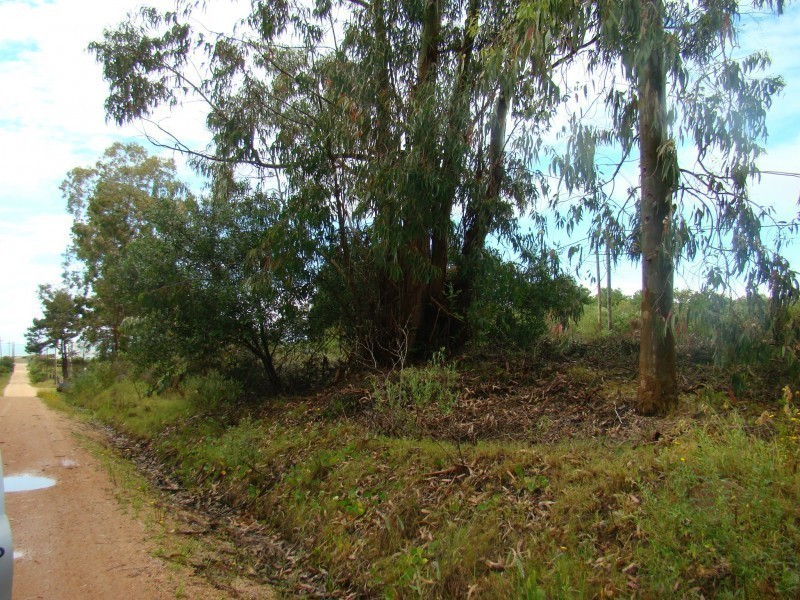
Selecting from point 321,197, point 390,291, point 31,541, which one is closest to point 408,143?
point 321,197

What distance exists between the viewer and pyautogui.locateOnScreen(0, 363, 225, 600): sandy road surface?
538cm

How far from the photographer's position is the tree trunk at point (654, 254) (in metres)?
7.57

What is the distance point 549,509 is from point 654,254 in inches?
153

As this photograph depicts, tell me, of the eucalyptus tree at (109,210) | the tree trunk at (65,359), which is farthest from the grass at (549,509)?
the tree trunk at (65,359)

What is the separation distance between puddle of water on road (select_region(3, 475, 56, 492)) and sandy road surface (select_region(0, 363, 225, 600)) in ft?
0.54

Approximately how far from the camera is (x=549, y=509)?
18.3ft

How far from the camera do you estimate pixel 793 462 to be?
191 inches

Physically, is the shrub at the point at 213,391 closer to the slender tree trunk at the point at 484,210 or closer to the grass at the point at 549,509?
the grass at the point at 549,509

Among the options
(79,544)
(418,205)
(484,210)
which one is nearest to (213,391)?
(418,205)

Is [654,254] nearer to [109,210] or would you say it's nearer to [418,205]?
[418,205]

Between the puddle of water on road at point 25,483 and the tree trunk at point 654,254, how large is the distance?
8.63 metres

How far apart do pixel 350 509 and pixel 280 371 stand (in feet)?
26.8

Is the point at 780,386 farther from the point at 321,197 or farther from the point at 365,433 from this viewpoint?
the point at 321,197

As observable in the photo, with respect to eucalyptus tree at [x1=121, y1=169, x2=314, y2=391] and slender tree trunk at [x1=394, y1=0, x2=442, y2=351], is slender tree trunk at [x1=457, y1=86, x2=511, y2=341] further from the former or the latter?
eucalyptus tree at [x1=121, y1=169, x2=314, y2=391]
